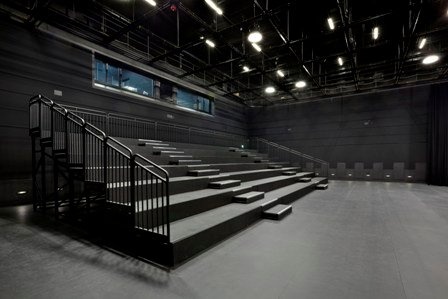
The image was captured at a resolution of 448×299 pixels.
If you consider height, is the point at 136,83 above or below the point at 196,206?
above

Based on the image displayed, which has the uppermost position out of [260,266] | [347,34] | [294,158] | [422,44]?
[422,44]

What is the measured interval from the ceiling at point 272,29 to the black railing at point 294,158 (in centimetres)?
423

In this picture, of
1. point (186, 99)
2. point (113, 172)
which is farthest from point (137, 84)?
point (113, 172)

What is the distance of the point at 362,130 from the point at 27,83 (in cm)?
1417

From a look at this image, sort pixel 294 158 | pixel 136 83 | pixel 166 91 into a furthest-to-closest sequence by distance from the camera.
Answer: pixel 294 158, pixel 166 91, pixel 136 83

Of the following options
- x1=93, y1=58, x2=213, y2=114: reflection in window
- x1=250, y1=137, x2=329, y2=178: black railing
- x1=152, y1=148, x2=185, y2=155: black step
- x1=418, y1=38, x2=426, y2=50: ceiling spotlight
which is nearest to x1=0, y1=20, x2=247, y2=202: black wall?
x1=93, y1=58, x2=213, y2=114: reflection in window

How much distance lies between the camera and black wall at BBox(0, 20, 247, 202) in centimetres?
561

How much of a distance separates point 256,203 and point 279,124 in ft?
35.2

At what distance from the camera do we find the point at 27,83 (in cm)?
600

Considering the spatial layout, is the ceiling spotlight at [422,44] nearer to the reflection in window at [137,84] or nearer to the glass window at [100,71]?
the reflection in window at [137,84]

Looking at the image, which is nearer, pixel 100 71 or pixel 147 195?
pixel 147 195

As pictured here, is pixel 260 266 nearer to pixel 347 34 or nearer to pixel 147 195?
pixel 147 195

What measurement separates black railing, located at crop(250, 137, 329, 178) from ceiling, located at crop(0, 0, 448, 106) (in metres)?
4.23

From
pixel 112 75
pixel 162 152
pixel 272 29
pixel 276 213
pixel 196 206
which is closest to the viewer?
pixel 196 206
